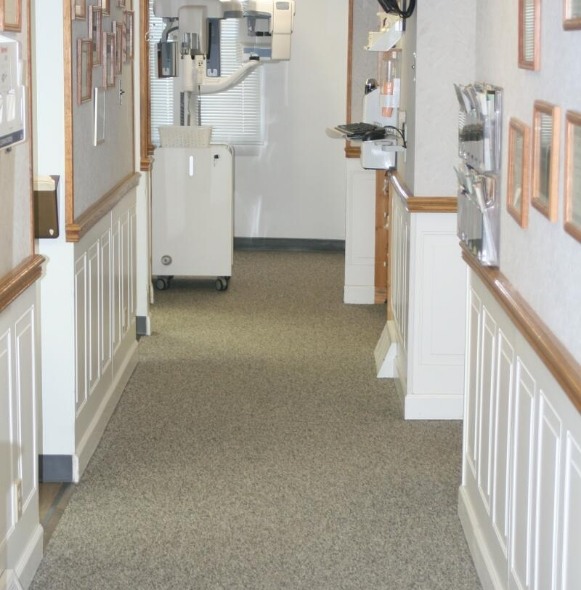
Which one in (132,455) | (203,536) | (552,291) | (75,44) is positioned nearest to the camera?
(552,291)

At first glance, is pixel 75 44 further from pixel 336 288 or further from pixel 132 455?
pixel 336 288

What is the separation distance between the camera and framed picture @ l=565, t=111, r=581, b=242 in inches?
93.4

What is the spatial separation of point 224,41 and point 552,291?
837 cm

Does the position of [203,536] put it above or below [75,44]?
below

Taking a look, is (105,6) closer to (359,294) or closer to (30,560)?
(30,560)

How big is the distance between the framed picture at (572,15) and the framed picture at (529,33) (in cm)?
33

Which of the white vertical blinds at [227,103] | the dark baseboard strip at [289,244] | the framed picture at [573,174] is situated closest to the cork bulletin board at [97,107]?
the framed picture at [573,174]

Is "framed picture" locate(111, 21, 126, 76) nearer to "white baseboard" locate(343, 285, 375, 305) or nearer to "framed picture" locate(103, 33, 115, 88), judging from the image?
"framed picture" locate(103, 33, 115, 88)

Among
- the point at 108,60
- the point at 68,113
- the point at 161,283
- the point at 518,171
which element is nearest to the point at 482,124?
the point at 518,171

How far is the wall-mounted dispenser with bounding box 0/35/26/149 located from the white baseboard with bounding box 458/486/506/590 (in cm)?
185

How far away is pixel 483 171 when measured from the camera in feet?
12.0

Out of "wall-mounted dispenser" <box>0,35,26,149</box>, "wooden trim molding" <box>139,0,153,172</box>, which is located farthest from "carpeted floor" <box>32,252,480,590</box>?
"wall-mounted dispenser" <box>0,35,26,149</box>

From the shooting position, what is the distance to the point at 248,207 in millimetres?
10734

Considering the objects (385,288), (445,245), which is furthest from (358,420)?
(385,288)
